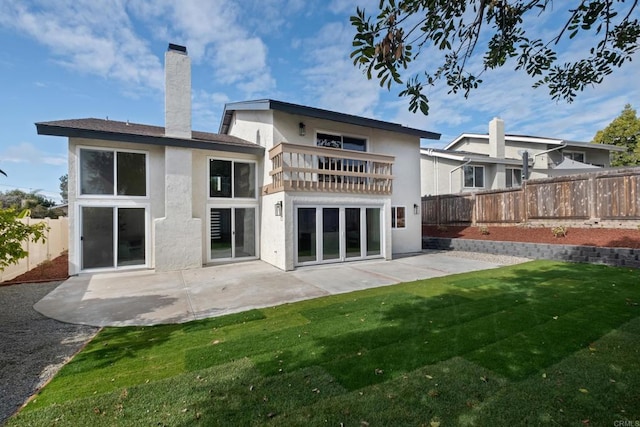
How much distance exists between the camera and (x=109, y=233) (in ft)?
31.6

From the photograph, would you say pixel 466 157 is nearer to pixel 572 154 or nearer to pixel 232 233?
pixel 572 154

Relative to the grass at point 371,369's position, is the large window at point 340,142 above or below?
above

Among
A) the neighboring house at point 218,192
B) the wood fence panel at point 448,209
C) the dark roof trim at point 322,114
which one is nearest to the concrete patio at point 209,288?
the neighboring house at point 218,192

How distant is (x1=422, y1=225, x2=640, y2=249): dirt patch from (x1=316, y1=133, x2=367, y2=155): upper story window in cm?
657

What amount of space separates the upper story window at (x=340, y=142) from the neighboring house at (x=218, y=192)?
82mm

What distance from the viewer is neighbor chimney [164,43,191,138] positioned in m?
10.2

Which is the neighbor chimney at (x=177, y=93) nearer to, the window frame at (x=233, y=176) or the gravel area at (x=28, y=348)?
the window frame at (x=233, y=176)

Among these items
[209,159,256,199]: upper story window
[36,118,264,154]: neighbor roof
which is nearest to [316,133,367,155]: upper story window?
[36,118,264,154]: neighbor roof

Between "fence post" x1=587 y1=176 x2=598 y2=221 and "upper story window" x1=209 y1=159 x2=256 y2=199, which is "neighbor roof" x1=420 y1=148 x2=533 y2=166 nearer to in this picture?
"fence post" x1=587 y1=176 x2=598 y2=221

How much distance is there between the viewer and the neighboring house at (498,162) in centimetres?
1906

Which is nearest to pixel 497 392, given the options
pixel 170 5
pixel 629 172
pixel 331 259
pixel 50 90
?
pixel 331 259

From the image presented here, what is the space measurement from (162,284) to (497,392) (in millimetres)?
7954

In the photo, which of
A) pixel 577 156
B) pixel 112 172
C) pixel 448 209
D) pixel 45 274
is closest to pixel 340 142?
pixel 448 209

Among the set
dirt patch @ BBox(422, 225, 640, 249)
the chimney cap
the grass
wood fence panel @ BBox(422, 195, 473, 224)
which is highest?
the chimney cap
